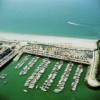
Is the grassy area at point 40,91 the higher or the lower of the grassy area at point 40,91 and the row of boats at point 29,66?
the lower

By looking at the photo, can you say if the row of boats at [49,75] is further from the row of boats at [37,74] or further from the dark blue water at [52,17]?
the dark blue water at [52,17]

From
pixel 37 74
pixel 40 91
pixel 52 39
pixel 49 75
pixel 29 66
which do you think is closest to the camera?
pixel 40 91

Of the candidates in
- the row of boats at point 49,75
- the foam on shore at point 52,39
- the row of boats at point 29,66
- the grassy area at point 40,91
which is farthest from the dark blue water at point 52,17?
the grassy area at point 40,91

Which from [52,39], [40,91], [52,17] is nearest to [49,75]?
[40,91]

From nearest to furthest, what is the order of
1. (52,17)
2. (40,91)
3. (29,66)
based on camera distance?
1. (40,91)
2. (29,66)
3. (52,17)

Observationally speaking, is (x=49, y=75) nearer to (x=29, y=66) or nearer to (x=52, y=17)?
(x=29, y=66)

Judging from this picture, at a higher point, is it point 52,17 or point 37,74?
point 52,17

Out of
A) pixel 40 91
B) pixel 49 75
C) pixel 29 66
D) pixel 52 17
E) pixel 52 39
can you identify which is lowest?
pixel 40 91

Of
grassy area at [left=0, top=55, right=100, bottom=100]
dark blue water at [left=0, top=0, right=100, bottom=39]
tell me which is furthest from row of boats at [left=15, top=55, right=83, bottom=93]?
dark blue water at [left=0, top=0, right=100, bottom=39]

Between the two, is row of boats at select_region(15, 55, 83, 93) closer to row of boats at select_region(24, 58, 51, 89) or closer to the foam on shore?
row of boats at select_region(24, 58, 51, 89)
